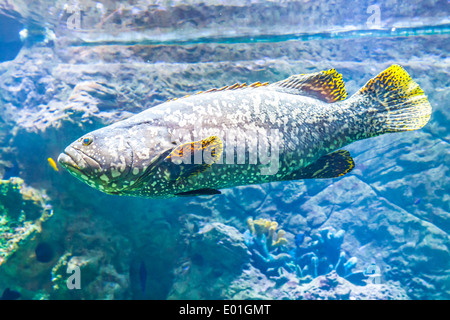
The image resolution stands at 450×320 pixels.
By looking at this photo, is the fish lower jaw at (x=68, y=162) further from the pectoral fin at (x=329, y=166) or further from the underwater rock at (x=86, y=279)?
the underwater rock at (x=86, y=279)

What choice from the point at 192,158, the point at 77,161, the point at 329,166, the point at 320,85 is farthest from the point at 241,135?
the point at 77,161

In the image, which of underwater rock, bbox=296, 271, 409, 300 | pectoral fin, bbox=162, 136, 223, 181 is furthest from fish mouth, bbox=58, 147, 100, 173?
underwater rock, bbox=296, 271, 409, 300

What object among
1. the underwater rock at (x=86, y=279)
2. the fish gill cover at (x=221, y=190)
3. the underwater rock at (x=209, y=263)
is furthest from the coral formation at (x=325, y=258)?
the underwater rock at (x=86, y=279)

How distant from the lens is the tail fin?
272 centimetres

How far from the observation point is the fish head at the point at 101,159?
2.04m

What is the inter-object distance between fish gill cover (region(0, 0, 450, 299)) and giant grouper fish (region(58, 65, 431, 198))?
4.61 meters

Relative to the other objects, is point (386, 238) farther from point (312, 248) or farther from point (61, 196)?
point (61, 196)

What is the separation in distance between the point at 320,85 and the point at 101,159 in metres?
2.41

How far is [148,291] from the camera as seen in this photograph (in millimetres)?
6910

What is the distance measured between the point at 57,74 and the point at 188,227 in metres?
7.70

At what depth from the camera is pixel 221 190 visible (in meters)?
8.26

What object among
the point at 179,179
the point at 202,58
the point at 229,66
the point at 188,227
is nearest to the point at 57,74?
the point at 202,58

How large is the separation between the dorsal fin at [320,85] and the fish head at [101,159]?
5.92ft

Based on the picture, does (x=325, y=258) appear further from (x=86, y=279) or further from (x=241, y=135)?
(x=241, y=135)
